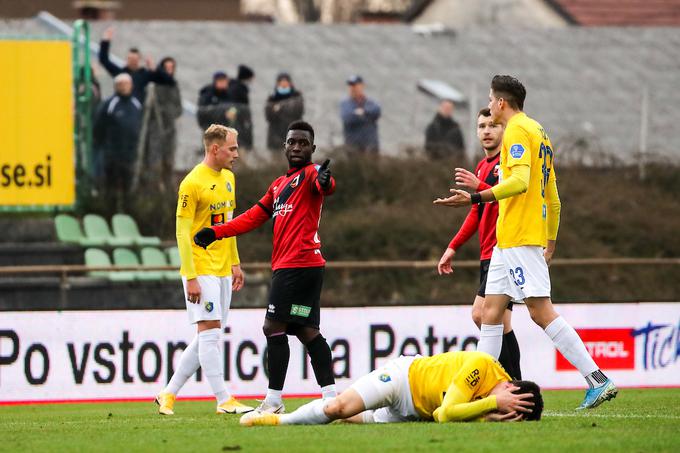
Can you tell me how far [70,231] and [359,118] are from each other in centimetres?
518

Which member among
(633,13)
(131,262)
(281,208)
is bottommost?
(131,262)

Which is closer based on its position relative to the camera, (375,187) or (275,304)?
(275,304)

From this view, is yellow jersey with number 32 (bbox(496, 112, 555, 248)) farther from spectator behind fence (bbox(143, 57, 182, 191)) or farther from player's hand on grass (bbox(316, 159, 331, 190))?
spectator behind fence (bbox(143, 57, 182, 191))

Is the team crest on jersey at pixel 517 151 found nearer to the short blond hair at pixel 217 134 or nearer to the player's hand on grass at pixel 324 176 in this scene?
the player's hand on grass at pixel 324 176

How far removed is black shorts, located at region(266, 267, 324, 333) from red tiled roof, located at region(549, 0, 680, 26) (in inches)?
1154

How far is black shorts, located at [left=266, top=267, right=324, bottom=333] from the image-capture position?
1110cm

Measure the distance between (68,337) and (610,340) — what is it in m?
6.12

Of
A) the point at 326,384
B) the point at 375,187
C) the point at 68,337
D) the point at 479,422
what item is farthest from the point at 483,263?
the point at 375,187

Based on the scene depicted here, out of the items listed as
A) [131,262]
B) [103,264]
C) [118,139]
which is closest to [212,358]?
[103,264]

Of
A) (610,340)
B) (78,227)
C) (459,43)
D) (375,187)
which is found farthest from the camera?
(459,43)

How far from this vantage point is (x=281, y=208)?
1118cm

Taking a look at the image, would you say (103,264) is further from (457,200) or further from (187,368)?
(457,200)

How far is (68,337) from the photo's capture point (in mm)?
15328

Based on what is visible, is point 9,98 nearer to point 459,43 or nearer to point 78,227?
point 78,227
